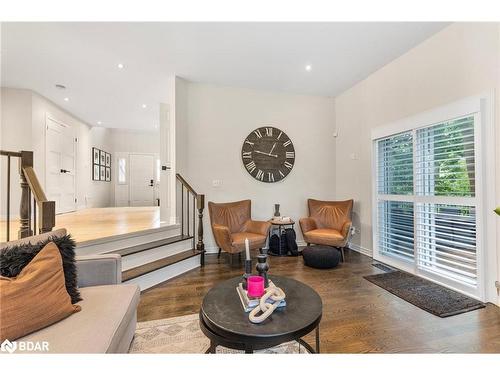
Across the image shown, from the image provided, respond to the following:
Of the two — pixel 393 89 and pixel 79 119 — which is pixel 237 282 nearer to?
pixel 393 89

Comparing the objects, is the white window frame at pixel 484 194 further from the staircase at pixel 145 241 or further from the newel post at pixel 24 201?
the newel post at pixel 24 201

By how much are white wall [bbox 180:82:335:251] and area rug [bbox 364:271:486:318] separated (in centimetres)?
187

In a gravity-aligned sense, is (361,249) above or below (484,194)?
below

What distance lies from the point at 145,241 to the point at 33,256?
199 centimetres

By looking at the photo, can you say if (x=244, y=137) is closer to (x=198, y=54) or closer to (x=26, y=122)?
(x=198, y=54)

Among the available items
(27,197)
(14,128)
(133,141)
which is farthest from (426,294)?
(133,141)

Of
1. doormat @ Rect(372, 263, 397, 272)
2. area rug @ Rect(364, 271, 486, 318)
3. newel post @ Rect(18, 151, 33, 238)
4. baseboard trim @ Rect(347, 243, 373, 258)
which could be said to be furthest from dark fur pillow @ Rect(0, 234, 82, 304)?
baseboard trim @ Rect(347, 243, 373, 258)

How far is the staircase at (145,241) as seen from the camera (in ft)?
6.73

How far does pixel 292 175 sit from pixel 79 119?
5855 mm

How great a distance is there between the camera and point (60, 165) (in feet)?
18.4

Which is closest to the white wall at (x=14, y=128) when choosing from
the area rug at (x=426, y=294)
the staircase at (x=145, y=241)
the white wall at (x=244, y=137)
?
the staircase at (x=145, y=241)

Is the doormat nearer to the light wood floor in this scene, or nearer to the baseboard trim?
the baseboard trim

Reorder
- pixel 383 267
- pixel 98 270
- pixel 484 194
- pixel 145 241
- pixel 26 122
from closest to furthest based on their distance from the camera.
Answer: pixel 98 270, pixel 484 194, pixel 145 241, pixel 383 267, pixel 26 122
